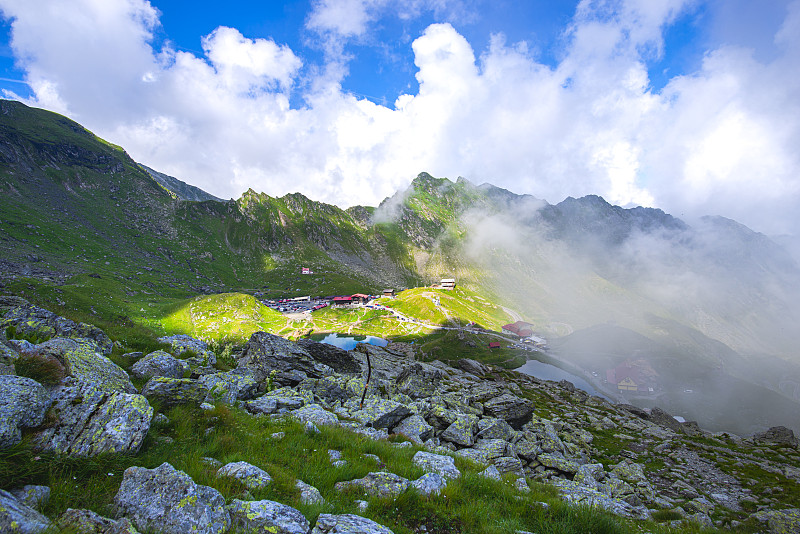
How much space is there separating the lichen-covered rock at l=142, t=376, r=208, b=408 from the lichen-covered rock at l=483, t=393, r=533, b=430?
88.2ft

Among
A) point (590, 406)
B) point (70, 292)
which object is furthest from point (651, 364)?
point (70, 292)

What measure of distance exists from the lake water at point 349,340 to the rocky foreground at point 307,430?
105 meters

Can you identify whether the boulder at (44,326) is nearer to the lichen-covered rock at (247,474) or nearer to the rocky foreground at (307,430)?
the rocky foreground at (307,430)

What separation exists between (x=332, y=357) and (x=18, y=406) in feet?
91.6

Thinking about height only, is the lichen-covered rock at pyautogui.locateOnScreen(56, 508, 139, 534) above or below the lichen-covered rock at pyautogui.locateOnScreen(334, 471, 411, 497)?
below

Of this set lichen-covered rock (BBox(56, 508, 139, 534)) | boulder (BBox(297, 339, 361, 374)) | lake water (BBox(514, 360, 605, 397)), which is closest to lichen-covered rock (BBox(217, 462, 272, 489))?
lichen-covered rock (BBox(56, 508, 139, 534))

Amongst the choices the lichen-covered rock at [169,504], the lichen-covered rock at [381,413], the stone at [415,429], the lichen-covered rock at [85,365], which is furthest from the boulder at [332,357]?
the lichen-covered rock at [169,504]

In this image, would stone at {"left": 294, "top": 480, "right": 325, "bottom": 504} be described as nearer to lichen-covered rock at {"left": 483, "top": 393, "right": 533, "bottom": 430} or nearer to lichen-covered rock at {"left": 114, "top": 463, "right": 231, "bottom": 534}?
lichen-covered rock at {"left": 114, "top": 463, "right": 231, "bottom": 534}

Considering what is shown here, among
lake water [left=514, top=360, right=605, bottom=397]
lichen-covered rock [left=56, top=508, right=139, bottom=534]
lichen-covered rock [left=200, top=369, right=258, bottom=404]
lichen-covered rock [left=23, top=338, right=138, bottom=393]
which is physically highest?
lake water [left=514, top=360, right=605, bottom=397]

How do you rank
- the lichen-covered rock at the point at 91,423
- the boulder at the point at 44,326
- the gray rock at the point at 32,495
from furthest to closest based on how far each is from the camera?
the boulder at the point at 44,326, the lichen-covered rock at the point at 91,423, the gray rock at the point at 32,495

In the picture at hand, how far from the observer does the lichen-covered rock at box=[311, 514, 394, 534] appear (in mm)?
5855

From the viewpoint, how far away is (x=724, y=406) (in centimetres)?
14188

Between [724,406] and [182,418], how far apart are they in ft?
704

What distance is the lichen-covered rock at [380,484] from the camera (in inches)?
314
